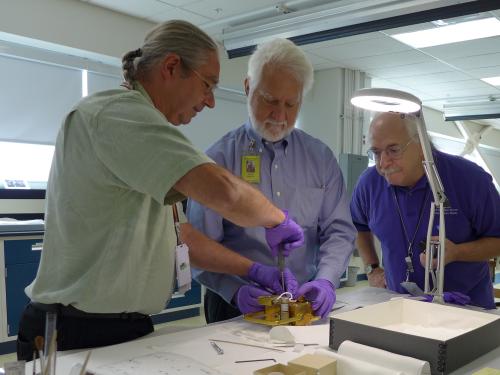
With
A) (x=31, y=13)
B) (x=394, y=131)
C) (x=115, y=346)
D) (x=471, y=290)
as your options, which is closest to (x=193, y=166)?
(x=115, y=346)

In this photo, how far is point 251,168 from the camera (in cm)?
178

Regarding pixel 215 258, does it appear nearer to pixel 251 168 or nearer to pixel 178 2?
pixel 251 168

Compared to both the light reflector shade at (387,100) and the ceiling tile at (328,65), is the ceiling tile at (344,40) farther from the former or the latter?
the light reflector shade at (387,100)

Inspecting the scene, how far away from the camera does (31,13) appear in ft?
13.1

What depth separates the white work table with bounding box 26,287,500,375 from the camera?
102 centimetres

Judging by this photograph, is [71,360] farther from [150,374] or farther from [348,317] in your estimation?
[348,317]

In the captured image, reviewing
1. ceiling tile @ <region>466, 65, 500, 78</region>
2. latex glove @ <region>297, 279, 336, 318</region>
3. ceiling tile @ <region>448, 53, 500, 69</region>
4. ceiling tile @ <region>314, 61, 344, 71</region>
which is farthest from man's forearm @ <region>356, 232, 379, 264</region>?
ceiling tile @ <region>466, 65, 500, 78</region>

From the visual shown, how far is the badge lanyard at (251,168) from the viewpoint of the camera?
1.77m

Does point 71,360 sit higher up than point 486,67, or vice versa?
point 486,67

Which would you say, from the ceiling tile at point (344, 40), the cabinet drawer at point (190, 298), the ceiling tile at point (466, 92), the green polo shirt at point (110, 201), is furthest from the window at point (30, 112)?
the ceiling tile at point (466, 92)

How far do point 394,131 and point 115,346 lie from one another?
1342 millimetres

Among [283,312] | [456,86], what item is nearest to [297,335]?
[283,312]

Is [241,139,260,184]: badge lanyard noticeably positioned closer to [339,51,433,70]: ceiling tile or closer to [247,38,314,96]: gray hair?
[247,38,314,96]: gray hair

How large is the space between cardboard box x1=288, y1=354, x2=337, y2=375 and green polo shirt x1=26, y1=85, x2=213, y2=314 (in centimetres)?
42
